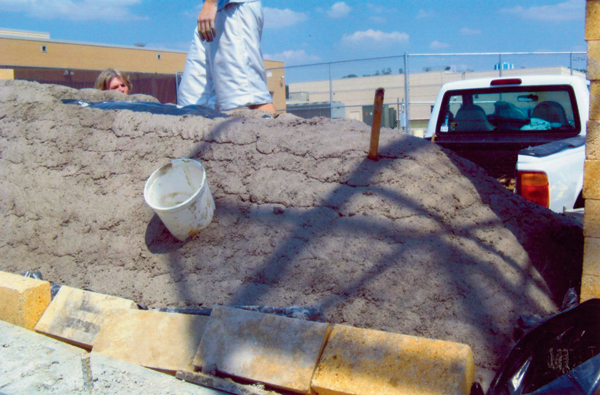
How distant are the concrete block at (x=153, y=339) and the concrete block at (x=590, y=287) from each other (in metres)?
1.87

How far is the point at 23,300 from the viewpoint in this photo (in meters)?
2.84

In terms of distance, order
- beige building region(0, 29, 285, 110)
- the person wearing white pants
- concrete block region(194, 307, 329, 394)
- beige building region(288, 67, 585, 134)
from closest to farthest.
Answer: concrete block region(194, 307, 329, 394)
the person wearing white pants
beige building region(288, 67, 585, 134)
beige building region(0, 29, 285, 110)

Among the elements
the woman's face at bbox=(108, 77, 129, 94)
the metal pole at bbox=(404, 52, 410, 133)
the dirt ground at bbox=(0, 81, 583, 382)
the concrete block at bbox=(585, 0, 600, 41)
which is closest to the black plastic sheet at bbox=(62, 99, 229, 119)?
the dirt ground at bbox=(0, 81, 583, 382)

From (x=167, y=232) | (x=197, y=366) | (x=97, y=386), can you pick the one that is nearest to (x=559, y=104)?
(x=167, y=232)

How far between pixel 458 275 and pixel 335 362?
3.01ft

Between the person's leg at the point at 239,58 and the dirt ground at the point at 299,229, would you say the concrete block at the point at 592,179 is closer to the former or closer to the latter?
the dirt ground at the point at 299,229

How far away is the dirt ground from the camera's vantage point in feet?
8.61

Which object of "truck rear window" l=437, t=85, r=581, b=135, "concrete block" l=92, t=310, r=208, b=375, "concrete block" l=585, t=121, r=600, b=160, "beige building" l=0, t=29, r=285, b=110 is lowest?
"concrete block" l=92, t=310, r=208, b=375

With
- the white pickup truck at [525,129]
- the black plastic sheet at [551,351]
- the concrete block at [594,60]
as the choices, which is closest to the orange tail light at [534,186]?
the white pickup truck at [525,129]

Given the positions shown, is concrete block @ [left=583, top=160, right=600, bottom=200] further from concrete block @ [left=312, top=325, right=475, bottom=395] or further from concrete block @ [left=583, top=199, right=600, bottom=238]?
concrete block @ [left=312, top=325, right=475, bottom=395]

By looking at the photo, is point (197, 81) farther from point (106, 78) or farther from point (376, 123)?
point (376, 123)

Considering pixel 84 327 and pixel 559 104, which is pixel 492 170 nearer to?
pixel 559 104

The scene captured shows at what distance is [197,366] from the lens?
2.28 m

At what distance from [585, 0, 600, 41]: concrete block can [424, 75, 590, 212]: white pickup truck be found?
4.00 ft
